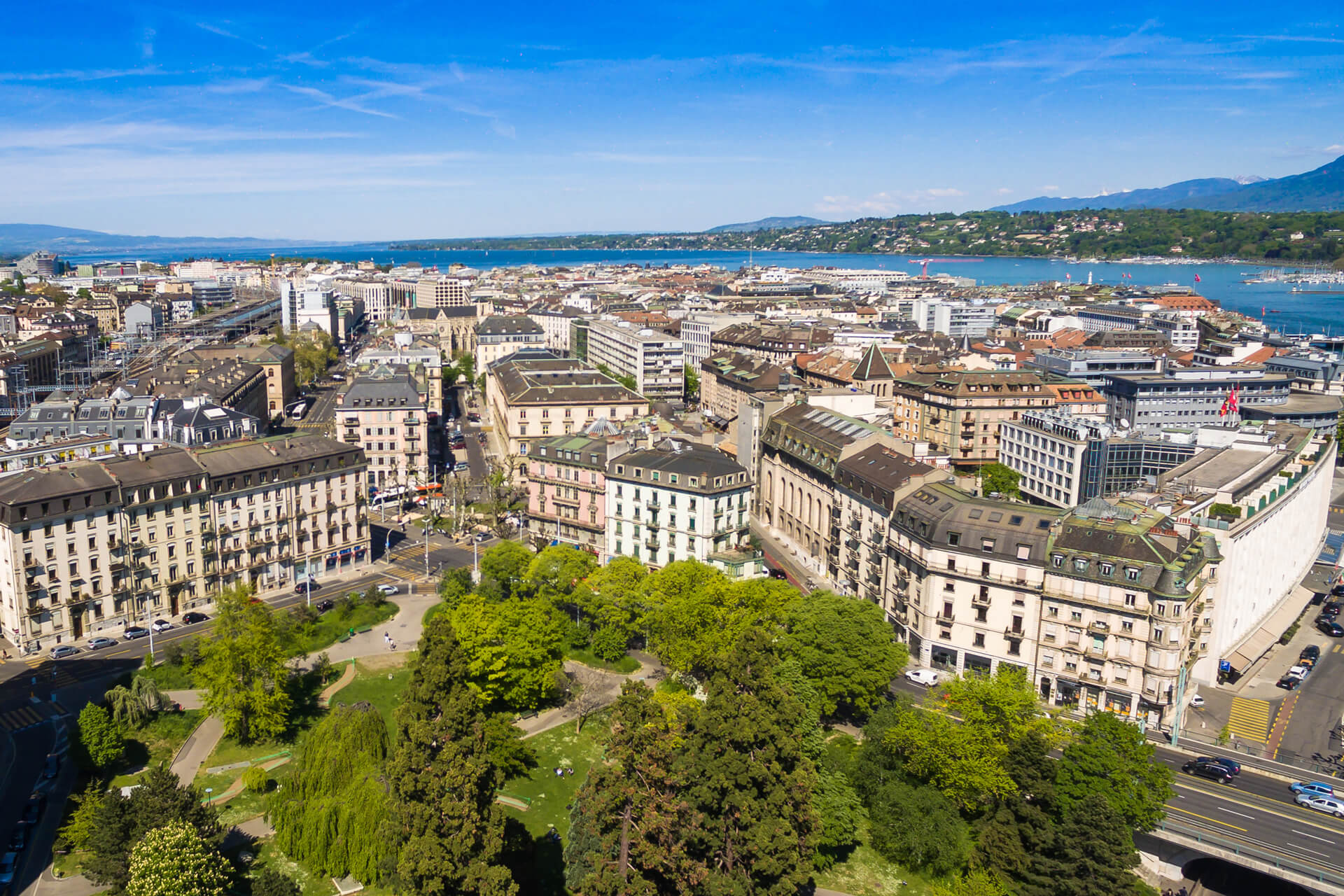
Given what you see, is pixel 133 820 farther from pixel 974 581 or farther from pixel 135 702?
pixel 974 581

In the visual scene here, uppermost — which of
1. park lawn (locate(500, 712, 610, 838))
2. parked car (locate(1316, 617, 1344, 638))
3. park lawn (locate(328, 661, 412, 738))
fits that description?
park lawn (locate(328, 661, 412, 738))

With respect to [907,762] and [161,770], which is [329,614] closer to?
[161,770]

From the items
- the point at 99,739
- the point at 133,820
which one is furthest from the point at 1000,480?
the point at 133,820

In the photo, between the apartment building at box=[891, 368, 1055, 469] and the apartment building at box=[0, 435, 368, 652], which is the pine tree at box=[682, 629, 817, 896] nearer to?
the apartment building at box=[0, 435, 368, 652]

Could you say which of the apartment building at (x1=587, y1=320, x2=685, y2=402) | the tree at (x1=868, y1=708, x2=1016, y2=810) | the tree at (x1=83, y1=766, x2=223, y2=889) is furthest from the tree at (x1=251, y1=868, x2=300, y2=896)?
the apartment building at (x1=587, y1=320, x2=685, y2=402)

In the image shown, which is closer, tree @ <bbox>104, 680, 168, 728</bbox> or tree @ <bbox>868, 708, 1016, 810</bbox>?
tree @ <bbox>868, 708, 1016, 810</bbox>

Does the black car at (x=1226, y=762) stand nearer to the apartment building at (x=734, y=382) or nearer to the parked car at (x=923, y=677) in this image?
the parked car at (x=923, y=677)

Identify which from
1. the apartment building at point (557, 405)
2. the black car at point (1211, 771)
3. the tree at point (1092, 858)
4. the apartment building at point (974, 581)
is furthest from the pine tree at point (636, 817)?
the apartment building at point (557, 405)
